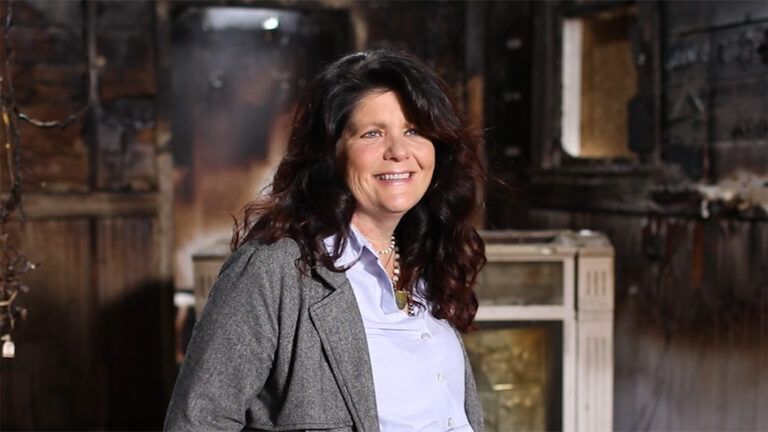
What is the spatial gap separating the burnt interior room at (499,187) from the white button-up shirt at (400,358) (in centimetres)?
177

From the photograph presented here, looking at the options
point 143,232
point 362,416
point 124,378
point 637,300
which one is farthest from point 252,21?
point 362,416

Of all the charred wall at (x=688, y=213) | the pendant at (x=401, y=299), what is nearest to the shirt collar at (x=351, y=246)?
the pendant at (x=401, y=299)

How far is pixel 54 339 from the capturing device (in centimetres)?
469

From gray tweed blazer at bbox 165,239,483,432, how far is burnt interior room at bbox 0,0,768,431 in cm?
199

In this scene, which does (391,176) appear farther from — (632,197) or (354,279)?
(632,197)

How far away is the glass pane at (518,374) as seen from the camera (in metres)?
3.41

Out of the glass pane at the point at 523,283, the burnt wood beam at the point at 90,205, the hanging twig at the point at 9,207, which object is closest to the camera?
the hanging twig at the point at 9,207

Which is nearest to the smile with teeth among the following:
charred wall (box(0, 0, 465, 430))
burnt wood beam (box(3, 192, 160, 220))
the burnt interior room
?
the burnt interior room

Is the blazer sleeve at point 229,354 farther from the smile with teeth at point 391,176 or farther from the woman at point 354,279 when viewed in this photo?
the smile with teeth at point 391,176

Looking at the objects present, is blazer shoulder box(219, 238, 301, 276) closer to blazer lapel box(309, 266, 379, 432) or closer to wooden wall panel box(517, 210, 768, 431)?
blazer lapel box(309, 266, 379, 432)

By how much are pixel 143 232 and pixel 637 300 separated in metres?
2.78

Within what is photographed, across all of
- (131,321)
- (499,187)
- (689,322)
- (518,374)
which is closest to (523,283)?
(518,374)

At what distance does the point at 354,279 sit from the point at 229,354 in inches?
12.3

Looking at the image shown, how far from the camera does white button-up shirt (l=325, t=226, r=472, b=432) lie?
1.50 metres
